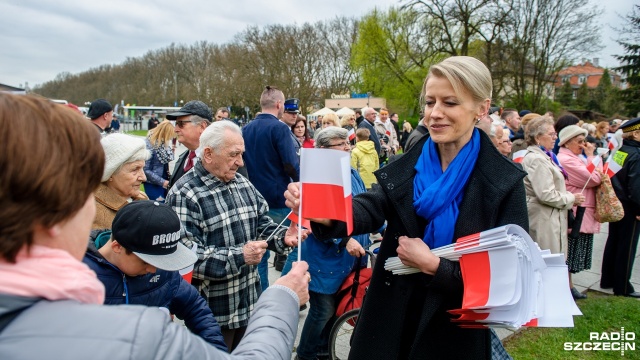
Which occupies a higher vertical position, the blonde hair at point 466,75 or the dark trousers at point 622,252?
the blonde hair at point 466,75

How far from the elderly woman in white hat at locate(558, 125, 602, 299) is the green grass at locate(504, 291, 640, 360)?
0.49 meters

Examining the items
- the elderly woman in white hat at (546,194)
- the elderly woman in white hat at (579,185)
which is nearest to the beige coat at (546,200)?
the elderly woman in white hat at (546,194)

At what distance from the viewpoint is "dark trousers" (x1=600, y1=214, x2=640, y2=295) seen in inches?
210

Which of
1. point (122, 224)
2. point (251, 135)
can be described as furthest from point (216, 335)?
point (251, 135)

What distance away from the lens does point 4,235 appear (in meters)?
0.84

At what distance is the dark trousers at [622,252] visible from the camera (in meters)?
5.33

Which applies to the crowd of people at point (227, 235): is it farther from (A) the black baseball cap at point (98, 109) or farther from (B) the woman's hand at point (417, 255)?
(A) the black baseball cap at point (98, 109)

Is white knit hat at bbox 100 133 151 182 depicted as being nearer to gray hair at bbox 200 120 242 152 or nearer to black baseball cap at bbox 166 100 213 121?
gray hair at bbox 200 120 242 152

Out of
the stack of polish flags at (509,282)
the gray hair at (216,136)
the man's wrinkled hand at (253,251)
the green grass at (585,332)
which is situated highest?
the gray hair at (216,136)

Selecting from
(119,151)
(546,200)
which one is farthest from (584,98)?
(119,151)

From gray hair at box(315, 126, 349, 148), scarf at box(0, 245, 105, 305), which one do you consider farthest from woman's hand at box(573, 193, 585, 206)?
scarf at box(0, 245, 105, 305)

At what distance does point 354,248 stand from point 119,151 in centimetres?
176

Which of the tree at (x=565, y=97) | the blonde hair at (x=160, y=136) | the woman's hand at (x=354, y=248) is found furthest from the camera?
the tree at (x=565, y=97)

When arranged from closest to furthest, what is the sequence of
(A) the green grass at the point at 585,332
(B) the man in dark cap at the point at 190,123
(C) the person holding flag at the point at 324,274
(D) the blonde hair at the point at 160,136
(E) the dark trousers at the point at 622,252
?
1. (C) the person holding flag at the point at 324,274
2. (A) the green grass at the point at 585,332
3. (B) the man in dark cap at the point at 190,123
4. (E) the dark trousers at the point at 622,252
5. (D) the blonde hair at the point at 160,136
